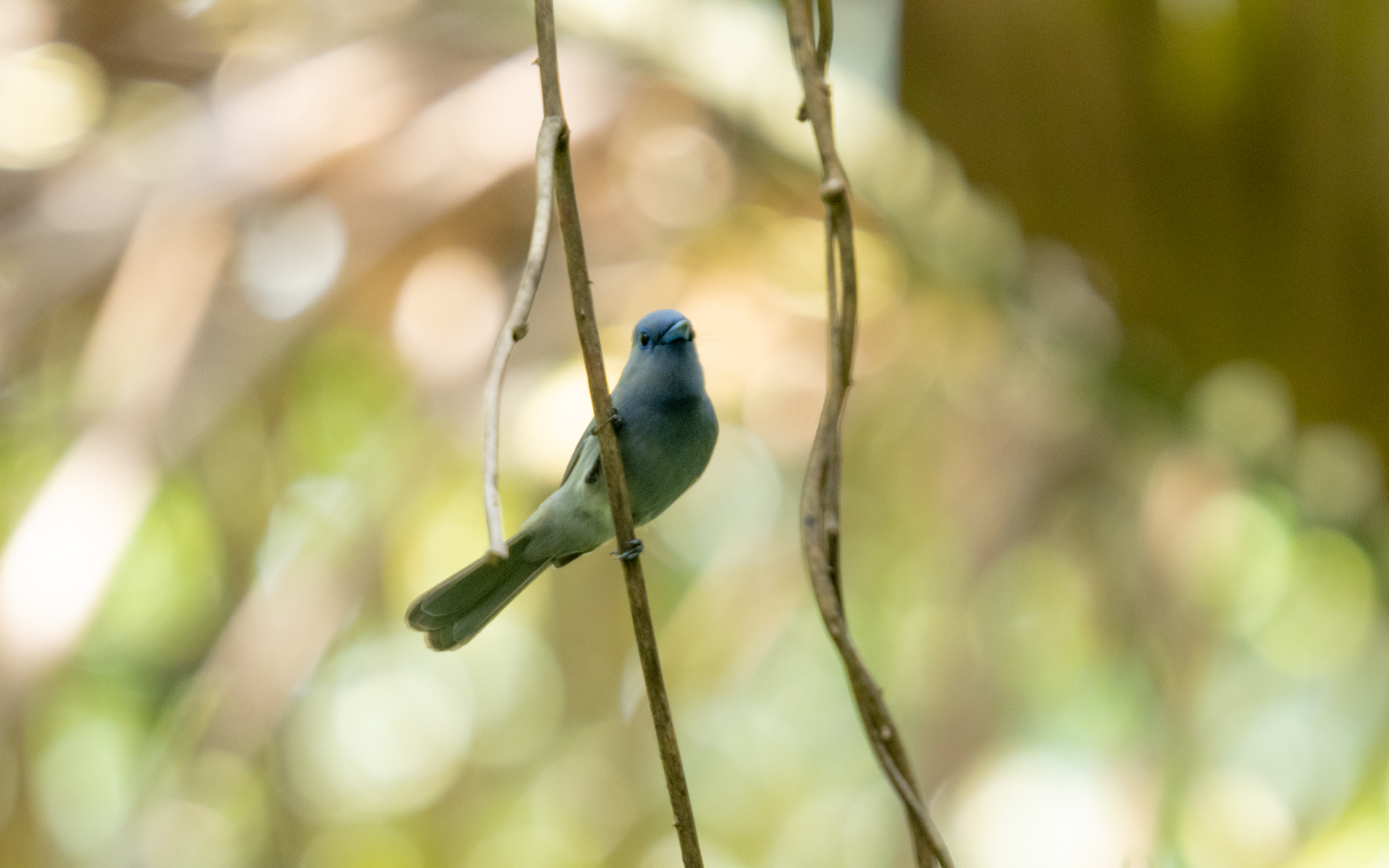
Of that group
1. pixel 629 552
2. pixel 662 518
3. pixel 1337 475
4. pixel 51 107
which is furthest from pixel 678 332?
pixel 1337 475

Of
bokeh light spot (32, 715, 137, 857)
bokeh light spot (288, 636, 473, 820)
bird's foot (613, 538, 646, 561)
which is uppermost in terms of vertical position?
bird's foot (613, 538, 646, 561)

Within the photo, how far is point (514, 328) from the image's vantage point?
25.0 inches

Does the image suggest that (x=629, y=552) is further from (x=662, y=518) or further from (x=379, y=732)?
(x=379, y=732)

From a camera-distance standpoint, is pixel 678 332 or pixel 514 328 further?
pixel 678 332

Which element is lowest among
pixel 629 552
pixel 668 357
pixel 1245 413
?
pixel 629 552

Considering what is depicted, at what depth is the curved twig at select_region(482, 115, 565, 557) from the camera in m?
0.57

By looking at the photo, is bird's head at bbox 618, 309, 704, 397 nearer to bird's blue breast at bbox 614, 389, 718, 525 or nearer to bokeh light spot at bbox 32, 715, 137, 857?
bird's blue breast at bbox 614, 389, 718, 525

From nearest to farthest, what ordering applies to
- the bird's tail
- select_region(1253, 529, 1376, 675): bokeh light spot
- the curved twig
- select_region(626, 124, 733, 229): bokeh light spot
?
1. the curved twig
2. the bird's tail
3. select_region(626, 124, 733, 229): bokeh light spot
4. select_region(1253, 529, 1376, 675): bokeh light spot

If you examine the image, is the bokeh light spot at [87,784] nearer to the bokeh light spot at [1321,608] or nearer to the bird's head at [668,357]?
the bird's head at [668,357]

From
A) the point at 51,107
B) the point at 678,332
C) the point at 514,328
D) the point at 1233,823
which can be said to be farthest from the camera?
the point at 51,107

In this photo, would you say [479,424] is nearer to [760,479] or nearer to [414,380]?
[414,380]

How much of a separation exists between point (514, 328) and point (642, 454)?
0.81 metres

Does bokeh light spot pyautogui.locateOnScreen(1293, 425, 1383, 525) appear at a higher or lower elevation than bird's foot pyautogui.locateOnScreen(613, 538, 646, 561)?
higher

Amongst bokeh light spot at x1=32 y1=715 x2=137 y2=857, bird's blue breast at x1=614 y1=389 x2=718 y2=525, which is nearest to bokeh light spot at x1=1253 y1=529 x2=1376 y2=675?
bird's blue breast at x1=614 y1=389 x2=718 y2=525
